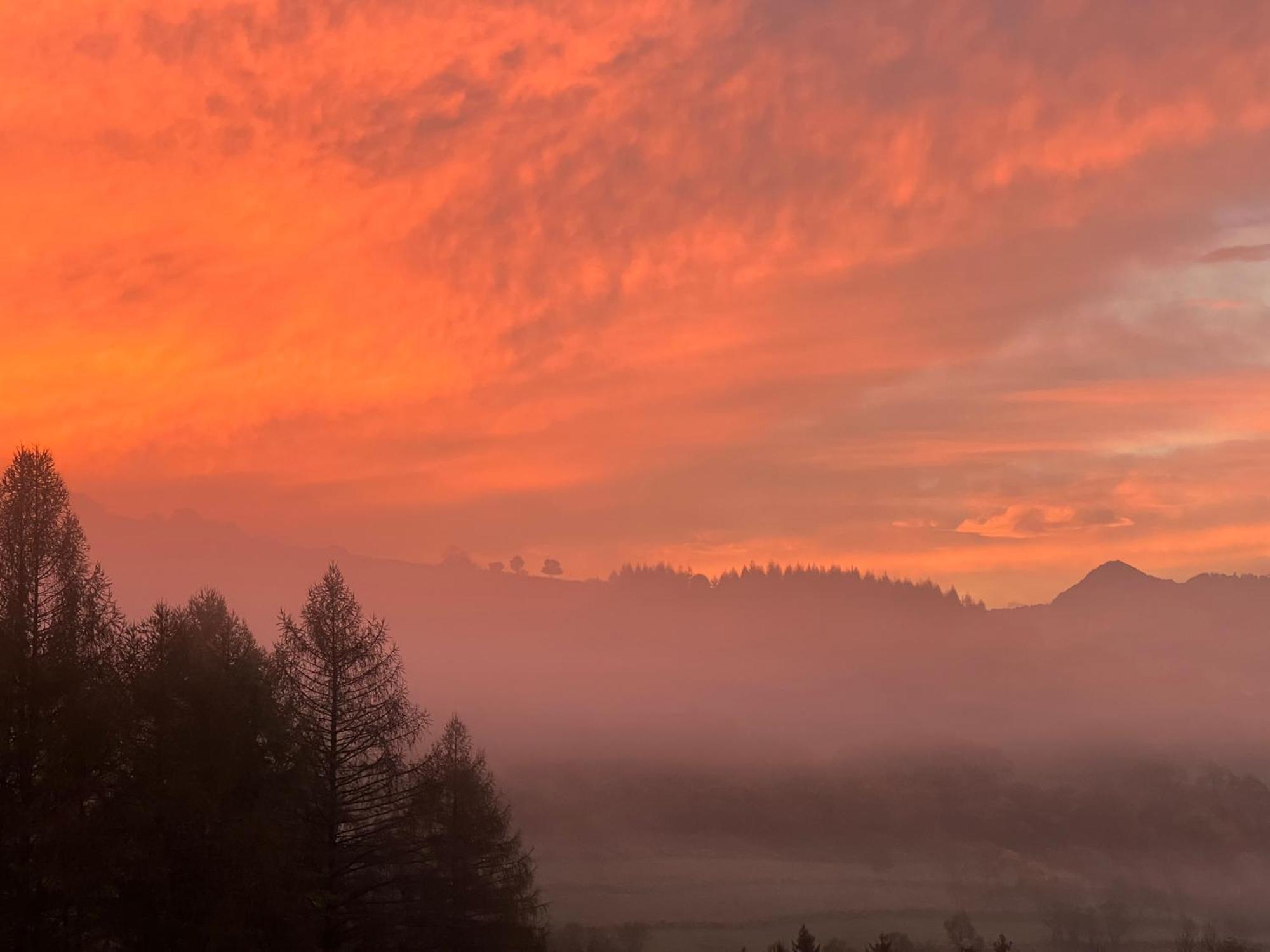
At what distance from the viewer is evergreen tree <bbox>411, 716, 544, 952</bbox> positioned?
138 feet

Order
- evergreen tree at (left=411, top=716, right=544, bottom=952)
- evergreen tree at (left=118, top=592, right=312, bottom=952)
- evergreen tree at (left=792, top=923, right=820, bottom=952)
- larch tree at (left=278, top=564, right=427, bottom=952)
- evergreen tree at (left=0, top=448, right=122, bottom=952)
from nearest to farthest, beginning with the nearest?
evergreen tree at (left=0, top=448, right=122, bottom=952), evergreen tree at (left=118, top=592, right=312, bottom=952), larch tree at (left=278, top=564, right=427, bottom=952), evergreen tree at (left=411, top=716, right=544, bottom=952), evergreen tree at (left=792, top=923, right=820, bottom=952)

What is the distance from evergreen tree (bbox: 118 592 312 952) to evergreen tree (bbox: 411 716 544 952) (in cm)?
572

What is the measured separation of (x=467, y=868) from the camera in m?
50.0

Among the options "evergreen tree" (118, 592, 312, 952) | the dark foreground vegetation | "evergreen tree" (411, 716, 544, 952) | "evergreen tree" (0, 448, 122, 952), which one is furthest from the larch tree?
"evergreen tree" (0, 448, 122, 952)

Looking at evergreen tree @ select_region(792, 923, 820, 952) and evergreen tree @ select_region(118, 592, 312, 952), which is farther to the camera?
evergreen tree @ select_region(792, 923, 820, 952)

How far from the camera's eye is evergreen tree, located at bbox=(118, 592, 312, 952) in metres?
32.9

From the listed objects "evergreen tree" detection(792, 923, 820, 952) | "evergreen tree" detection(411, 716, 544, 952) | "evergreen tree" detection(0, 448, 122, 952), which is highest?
"evergreen tree" detection(0, 448, 122, 952)

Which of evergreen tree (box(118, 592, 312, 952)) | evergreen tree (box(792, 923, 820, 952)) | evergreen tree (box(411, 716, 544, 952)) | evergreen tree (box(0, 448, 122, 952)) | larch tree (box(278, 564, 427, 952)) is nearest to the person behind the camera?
evergreen tree (box(0, 448, 122, 952))

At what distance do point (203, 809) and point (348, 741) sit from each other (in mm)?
6731

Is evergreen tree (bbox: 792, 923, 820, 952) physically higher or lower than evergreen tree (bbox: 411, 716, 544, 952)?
lower

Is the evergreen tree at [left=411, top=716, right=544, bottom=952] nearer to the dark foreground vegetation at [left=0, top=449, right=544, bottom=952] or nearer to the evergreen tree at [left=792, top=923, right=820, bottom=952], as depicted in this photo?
the dark foreground vegetation at [left=0, top=449, right=544, bottom=952]

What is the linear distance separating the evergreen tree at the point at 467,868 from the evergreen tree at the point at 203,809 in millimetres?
5720

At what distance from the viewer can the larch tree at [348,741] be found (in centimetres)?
3866

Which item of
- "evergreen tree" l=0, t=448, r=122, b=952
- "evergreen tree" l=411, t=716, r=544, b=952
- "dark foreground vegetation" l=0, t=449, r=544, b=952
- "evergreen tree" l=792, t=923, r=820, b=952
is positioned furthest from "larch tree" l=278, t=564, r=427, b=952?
"evergreen tree" l=792, t=923, r=820, b=952
